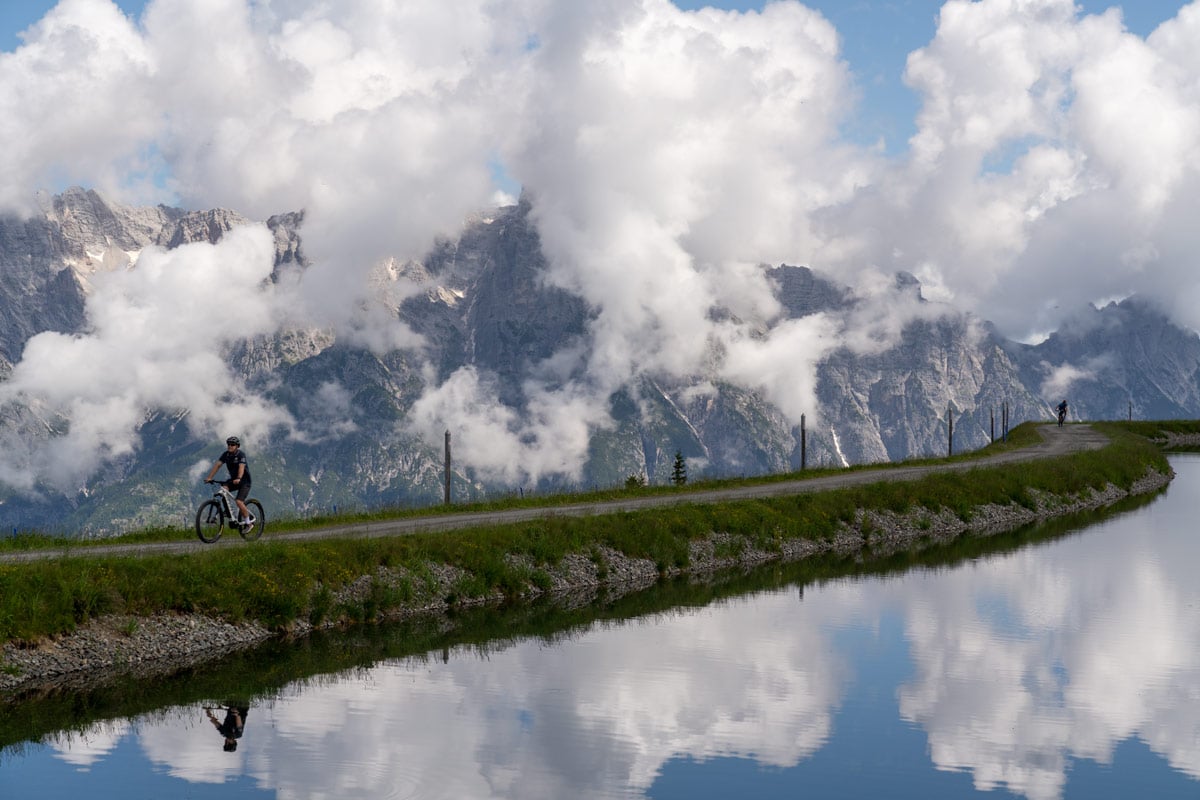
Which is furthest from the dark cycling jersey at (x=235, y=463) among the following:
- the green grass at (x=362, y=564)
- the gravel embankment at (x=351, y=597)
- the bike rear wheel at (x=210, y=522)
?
the gravel embankment at (x=351, y=597)

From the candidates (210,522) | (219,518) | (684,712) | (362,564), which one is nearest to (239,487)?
(219,518)

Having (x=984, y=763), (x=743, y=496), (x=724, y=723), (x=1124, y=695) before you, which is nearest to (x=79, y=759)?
(x=724, y=723)

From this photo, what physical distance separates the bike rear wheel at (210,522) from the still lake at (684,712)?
8.63 m

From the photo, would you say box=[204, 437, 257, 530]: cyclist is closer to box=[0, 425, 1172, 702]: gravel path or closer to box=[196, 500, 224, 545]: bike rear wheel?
box=[196, 500, 224, 545]: bike rear wheel

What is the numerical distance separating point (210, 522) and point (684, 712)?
875 inches

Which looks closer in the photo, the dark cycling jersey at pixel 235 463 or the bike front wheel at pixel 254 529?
the dark cycling jersey at pixel 235 463

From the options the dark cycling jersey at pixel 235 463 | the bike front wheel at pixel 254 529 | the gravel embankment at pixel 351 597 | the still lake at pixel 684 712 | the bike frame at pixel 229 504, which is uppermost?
the dark cycling jersey at pixel 235 463

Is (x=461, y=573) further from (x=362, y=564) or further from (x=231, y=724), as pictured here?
(x=231, y=724)

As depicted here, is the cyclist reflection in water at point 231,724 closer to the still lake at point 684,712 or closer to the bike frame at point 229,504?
the still lake at point 684,712

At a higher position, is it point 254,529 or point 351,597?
point 254,529

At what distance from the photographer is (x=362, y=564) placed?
43188mm

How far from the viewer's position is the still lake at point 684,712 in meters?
24.9

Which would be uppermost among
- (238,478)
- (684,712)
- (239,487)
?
(238,478)

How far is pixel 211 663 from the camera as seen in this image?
35.2m
